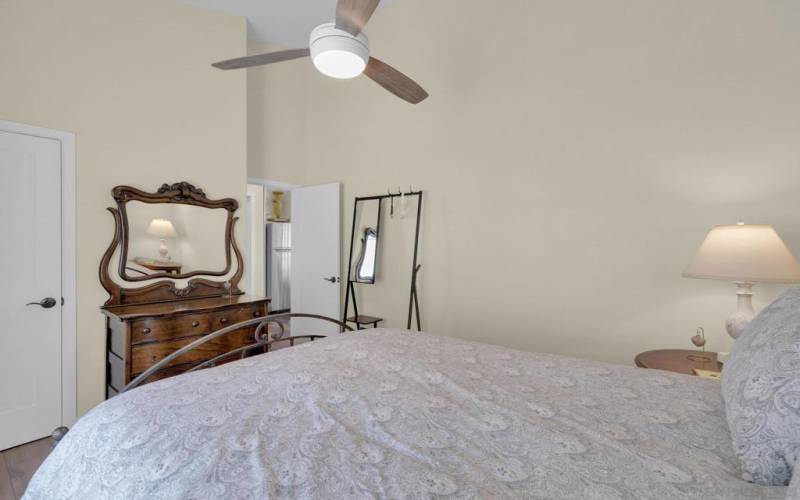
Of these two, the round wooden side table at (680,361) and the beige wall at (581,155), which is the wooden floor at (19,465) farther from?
the round wooden side table at (680,361)

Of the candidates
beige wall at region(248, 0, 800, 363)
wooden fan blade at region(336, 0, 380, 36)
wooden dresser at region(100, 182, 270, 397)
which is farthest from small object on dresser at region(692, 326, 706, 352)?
wooden dresser at region(100, 182, 270, 397)

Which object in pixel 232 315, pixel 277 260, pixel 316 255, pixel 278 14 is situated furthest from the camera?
pixel 277 260

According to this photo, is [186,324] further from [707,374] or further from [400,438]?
[707,374]

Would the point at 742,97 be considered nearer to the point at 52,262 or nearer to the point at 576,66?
the point at 576,66

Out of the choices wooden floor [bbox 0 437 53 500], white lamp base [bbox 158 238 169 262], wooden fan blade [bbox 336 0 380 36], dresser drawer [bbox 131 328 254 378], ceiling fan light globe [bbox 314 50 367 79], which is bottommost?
wooden floor [bbox 0 437 53 500]

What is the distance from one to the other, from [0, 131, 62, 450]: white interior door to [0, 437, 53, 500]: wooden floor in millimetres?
76

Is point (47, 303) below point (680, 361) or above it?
above

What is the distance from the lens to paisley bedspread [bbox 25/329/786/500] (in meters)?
0.76

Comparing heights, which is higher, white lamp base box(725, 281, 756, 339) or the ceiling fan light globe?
the ceiling fan light globe

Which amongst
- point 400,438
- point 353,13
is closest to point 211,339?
point 400,438

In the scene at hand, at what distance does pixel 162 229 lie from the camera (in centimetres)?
313

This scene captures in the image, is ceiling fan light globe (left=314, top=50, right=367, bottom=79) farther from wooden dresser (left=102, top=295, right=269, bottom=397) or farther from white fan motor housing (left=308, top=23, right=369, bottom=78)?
wooden dresser (left=102, top=295, right=269, bottom=397)

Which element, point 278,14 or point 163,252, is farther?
point 278,14

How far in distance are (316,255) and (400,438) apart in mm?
3512
